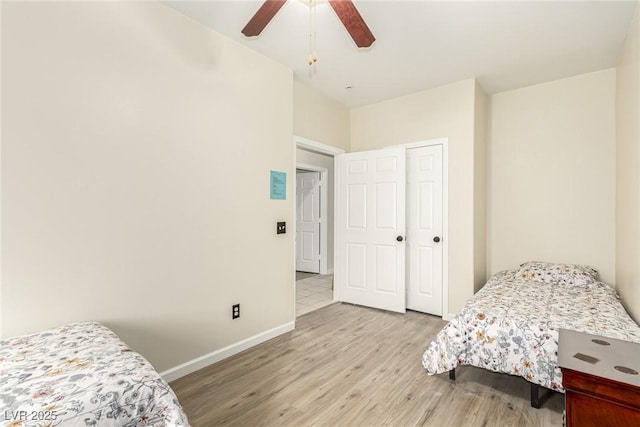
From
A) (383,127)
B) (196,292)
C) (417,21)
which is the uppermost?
(417,21)

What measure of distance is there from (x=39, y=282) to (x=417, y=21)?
9.56 ft

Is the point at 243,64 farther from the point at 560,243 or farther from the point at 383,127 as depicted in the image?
the point at 560,243

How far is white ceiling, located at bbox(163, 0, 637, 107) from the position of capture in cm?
221

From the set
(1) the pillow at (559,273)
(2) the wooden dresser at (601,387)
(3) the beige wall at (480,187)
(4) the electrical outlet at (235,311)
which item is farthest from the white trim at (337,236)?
(2) the wooden dresser at (601,387)

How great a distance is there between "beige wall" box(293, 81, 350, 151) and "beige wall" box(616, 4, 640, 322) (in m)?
2.68

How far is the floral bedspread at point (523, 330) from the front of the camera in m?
1.89

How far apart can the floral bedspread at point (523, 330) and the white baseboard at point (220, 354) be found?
139cm

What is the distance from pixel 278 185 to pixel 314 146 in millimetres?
889

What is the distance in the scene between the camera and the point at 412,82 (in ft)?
11.3

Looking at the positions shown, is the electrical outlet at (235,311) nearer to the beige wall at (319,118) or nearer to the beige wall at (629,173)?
the beige wall at (319,118)

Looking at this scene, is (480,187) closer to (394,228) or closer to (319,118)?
(394,228)

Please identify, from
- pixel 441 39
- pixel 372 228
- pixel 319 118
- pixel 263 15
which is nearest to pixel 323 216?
pixel 372 228

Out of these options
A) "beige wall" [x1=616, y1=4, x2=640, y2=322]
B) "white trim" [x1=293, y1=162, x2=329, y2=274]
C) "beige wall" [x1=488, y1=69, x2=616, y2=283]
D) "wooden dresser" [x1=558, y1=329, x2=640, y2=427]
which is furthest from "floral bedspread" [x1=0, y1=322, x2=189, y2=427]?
"white trim" [x1=293, y1=162, x2=329, y2=274]

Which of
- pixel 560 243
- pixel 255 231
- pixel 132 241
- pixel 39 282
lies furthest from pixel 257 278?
pixel 560 243
